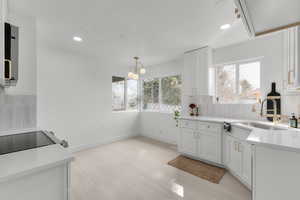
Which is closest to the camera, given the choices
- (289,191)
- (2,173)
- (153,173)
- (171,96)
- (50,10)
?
(2,173)

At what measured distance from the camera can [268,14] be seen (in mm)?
868

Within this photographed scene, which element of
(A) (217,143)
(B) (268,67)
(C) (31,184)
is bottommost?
(A) (217,143)

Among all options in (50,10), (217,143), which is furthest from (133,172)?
(50,10)

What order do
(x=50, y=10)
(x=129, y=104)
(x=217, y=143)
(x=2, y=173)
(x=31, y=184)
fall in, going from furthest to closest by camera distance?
(x=129, y=104) < (x=217, y=143) < (x=50, y=10) < (x=31, y=184) < (x=2, y=173)

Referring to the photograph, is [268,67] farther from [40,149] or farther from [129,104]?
[129,104]

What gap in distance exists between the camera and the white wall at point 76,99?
9.43 feet

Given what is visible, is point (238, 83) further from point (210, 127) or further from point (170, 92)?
point (170, 92)

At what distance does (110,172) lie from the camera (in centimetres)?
240

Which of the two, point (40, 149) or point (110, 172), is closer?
point (40, 149)

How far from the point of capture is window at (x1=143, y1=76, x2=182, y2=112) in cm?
404

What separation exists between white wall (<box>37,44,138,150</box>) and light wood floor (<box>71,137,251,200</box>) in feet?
2.45

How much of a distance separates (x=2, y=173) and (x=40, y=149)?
1.21 feet

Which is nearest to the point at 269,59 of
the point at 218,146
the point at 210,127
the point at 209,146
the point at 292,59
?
the point at 292,59

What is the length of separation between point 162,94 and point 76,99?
2660 mm
